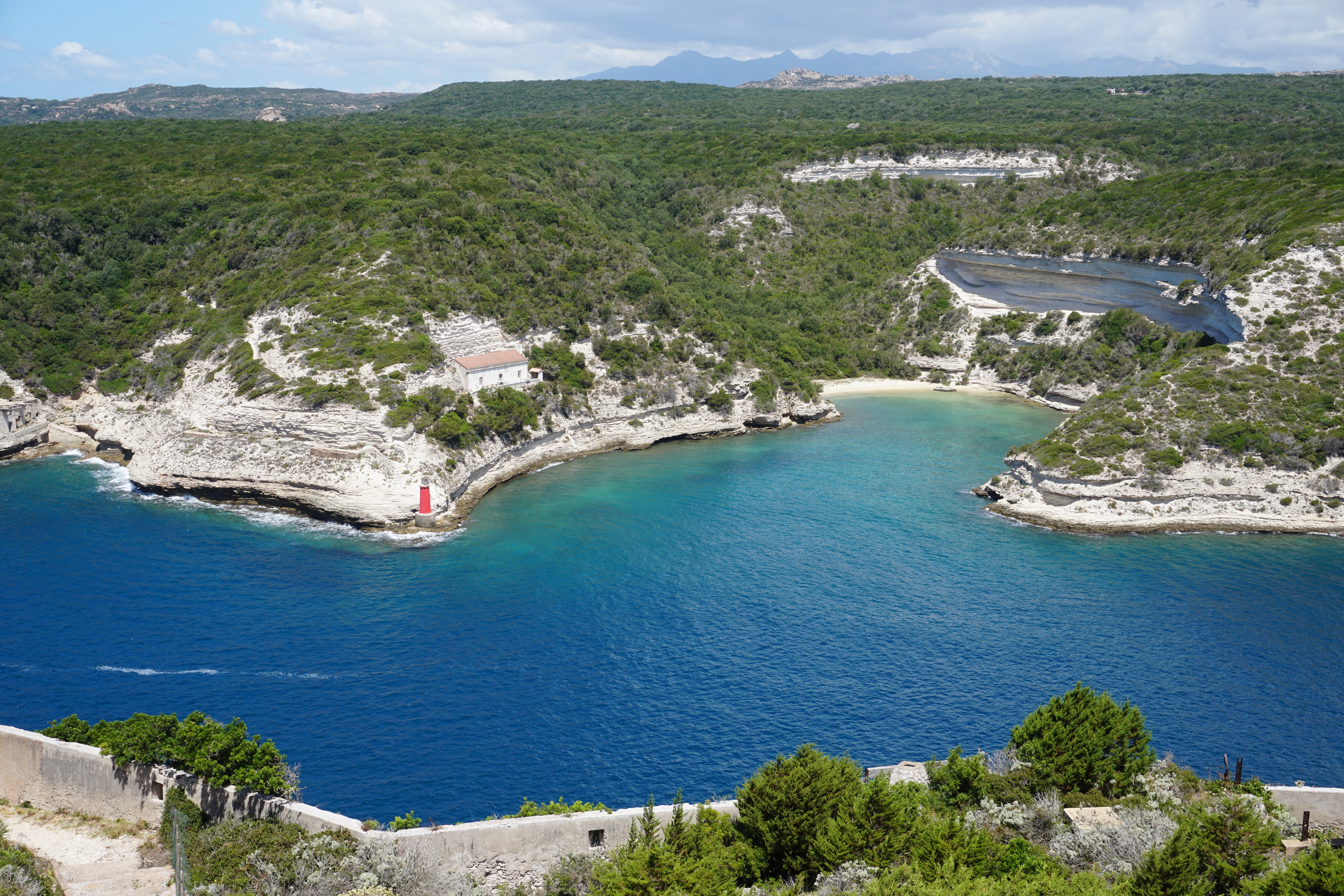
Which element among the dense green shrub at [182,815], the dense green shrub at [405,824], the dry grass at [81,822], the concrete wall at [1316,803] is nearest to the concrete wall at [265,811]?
the dry grass at [81,822]

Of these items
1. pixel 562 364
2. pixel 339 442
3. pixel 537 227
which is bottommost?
pixel 339 442

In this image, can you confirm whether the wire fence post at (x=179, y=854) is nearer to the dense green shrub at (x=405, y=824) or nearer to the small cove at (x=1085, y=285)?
the dense green shrub at (x=405, y=824)

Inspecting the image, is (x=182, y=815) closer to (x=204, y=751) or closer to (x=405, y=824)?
(x=204, y=751)

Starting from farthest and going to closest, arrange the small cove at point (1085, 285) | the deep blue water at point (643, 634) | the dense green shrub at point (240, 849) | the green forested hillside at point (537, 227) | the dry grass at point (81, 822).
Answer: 1. the small cove at point (1085, 285)
2. the green forested hillside at point (537, 227)
3. the deep blue water at point (643, 634)
4. the dry grass at point (81, 822)
5. the dense green shrub at point (240, 849)

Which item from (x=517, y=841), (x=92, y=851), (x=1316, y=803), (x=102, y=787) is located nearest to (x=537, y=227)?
(x=102, y=787)

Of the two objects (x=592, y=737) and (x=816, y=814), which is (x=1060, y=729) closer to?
(x=816, y=814)

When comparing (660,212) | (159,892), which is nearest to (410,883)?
(159,892)

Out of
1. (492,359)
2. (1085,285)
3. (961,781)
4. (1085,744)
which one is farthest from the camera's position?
(1085,285)

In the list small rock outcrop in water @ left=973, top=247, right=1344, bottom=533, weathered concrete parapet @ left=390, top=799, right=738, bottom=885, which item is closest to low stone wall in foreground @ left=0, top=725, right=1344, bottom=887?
weathered concrete parapet @ left=390, top=799, right=738, bottom=885
